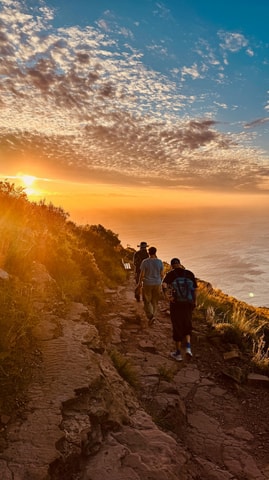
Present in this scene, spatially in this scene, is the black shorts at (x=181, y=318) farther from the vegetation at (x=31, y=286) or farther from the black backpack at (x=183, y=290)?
the vegetation at (x=31, y=286)

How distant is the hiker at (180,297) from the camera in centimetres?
780

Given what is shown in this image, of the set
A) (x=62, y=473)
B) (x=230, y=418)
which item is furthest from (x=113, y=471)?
(x=230, y=418)

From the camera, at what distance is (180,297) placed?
25.5ft

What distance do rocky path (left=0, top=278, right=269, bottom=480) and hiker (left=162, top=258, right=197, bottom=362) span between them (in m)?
0.81

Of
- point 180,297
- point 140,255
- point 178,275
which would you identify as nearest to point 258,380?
point 180,297

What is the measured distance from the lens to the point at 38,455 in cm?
328

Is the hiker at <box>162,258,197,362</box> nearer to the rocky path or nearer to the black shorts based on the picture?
the black shorts

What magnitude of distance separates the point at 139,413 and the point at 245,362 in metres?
4.62

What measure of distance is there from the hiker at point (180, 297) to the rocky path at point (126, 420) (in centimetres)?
81

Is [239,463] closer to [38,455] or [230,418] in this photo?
[230,418]

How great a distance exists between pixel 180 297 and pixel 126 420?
370cm

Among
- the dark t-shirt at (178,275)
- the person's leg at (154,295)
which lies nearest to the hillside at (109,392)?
the person's leg at (154,295)

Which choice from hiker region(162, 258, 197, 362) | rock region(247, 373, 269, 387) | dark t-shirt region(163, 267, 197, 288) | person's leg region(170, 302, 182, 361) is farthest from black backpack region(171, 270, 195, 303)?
rock region(247, 373, 269, 387)

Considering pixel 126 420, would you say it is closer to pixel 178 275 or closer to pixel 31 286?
pixel 31 286
